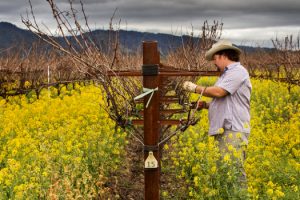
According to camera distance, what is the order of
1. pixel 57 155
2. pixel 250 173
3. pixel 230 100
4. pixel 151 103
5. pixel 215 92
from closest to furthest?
pixel 151 103
pixel 215 92
pixel 230 100
pixel 250 173
pixel 57 155

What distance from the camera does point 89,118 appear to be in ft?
30.4

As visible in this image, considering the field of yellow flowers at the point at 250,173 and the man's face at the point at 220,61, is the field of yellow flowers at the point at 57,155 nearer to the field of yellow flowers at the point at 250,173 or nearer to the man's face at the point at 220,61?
the field of yellow flowers at the point at 250,173

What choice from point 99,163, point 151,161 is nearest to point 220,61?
point 151,161

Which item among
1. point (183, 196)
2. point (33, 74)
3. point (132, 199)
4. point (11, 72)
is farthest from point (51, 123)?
point (33, 74)

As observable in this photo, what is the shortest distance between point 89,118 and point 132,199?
8.53 feet

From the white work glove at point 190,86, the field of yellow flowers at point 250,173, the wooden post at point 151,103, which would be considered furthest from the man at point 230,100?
the wooden post at point 151,103

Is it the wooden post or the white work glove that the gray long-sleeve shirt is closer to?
the white work glove

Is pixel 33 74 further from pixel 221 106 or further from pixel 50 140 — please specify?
pixel 221 106

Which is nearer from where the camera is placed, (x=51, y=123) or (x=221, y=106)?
(x=221, y=106)

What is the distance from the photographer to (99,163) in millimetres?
6898

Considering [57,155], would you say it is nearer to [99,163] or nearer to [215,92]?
[99,163]

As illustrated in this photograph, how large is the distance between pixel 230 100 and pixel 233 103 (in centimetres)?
5

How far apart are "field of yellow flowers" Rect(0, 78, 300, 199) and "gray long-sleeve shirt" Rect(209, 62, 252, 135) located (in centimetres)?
29

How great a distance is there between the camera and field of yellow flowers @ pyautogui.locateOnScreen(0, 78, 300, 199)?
512 cm
